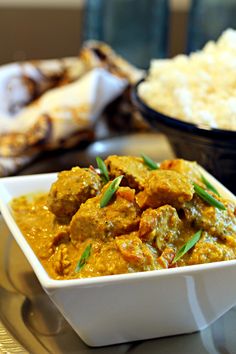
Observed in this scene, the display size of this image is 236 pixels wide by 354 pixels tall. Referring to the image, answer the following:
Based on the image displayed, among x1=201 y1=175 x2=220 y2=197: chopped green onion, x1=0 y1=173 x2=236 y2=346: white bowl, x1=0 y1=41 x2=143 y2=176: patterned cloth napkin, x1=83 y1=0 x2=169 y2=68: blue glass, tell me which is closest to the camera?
x1=0 y1=173 x2=236 y2=346: white bowl

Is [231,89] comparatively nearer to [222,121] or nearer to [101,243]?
[222,121]

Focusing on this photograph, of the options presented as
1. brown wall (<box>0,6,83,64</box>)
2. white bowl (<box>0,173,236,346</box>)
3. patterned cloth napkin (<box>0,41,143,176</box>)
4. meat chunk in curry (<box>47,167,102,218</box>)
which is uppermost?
meat chunk in curry (<box>47,167,102,218</box>)

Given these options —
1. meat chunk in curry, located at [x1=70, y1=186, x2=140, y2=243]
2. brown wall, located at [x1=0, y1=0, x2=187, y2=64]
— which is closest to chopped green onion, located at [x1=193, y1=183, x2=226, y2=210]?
meat chunk in curry, located at [x1=70, y1=186, x2=140, y2=243]

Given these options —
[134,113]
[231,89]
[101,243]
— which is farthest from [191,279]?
[134,113]

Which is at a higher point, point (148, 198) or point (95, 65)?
point (148, 198)

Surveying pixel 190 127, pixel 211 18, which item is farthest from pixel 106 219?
pixel 211 18

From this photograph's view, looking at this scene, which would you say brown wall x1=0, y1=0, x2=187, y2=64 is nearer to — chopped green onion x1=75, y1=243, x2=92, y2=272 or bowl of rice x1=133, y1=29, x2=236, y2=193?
bowl of rice x1=133, y1=29, x2=236, y2=193
